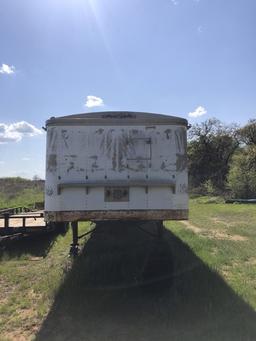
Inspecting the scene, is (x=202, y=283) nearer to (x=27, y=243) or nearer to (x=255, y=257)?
(x=255, y=257)

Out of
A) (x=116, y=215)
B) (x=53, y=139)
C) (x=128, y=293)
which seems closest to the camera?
(x=128, y=293)

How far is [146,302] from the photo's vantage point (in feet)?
19.6

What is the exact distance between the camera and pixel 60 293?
654 cm

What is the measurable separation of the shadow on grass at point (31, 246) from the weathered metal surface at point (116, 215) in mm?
3604

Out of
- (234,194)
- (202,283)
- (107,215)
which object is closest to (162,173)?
(107,215)

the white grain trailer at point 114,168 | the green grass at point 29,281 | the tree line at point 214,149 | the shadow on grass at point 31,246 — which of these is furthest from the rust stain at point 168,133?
the tree line at point 214,149

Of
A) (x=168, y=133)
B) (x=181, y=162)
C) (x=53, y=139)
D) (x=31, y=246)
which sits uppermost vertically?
(x=168, y=133)

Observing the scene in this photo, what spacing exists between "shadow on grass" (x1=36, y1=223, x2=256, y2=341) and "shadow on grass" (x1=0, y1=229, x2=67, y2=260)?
2.28 meters

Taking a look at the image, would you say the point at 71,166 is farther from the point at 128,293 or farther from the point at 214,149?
the point at 214,149

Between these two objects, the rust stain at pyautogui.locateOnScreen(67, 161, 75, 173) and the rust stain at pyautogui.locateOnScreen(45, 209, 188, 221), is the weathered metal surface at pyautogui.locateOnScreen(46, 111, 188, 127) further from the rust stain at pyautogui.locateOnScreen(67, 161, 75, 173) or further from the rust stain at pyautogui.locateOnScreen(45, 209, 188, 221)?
the rust stain at pyautogui.locateOnScreen(45, 209, 188, 221)

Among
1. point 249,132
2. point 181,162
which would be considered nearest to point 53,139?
point 181,162

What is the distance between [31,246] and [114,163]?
18.5 feet

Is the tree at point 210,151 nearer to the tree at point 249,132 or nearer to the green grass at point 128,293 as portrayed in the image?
the tree at point 249,132

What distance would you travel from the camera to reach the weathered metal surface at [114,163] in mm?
6828
